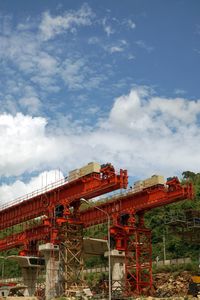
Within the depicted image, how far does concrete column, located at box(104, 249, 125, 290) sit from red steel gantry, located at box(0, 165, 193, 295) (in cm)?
70

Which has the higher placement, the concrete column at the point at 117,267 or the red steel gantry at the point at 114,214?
the red steel gantry at the point at 114,214

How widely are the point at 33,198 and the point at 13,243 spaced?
352 inches

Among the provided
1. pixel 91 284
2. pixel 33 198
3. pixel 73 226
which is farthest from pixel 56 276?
pixel 91 284

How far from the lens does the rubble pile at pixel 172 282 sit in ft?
184

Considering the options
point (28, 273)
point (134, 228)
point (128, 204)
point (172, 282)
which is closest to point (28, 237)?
point (28, 273)

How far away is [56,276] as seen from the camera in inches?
2080

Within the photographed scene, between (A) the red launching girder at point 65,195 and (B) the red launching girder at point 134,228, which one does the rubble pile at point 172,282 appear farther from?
(A) the red launching girder at point 65,195

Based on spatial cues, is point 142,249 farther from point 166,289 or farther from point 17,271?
point 17,271

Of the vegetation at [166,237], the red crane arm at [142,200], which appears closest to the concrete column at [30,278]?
the vegetation at [166,237]

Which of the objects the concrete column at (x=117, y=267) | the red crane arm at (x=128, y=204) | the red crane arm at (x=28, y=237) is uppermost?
the red crane arm at (x=128, y=204)

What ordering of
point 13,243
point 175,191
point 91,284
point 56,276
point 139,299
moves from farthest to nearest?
point 91,284 → point 13,243 → point 56,276 → point 175,191 → point 139,299

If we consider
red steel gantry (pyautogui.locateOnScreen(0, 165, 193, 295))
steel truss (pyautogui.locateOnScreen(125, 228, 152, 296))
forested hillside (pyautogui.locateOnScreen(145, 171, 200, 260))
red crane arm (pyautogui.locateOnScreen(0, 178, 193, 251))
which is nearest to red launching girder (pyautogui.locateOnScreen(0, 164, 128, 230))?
red steel gantry (pyautogui.locateOnScreen(0, 165, 193, 295))

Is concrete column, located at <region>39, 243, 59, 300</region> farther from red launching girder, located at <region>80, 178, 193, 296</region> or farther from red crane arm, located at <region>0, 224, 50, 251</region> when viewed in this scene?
red launching girder, located at <region>80, 178, 193, 296</region>

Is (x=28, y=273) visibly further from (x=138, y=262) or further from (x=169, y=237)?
(x=169, y=237)
